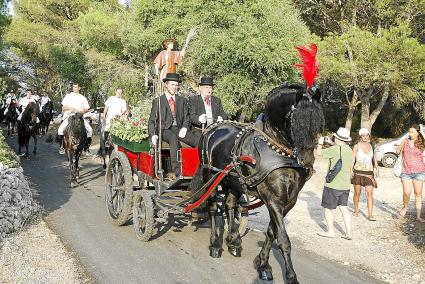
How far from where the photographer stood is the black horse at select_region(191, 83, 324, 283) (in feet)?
15.9

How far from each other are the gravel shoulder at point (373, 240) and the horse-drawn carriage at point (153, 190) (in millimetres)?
1461

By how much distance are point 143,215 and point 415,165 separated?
19.0 feet

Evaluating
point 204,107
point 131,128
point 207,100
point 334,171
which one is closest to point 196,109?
point 204,107

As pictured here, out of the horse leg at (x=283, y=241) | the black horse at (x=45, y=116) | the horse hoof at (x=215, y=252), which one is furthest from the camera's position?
the black horse at (x=45, y=116)

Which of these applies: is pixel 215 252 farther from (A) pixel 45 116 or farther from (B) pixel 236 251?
(A) pixel 45 116

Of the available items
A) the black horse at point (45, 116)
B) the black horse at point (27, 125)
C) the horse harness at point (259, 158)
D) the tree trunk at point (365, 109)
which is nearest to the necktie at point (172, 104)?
the horse harness at point (259, 158)

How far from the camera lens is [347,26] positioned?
23359 millimetres

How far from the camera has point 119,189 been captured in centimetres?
821

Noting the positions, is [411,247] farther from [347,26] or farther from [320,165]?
[347,26]

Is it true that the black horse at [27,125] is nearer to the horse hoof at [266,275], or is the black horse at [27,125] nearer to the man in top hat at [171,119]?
the man in top hat at [171,119]

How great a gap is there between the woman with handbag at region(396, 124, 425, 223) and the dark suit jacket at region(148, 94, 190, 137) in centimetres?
486

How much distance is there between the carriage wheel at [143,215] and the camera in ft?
22.8

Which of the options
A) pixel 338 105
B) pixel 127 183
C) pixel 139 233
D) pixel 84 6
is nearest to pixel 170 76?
pixel 127 183

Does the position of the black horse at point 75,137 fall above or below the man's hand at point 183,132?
below
